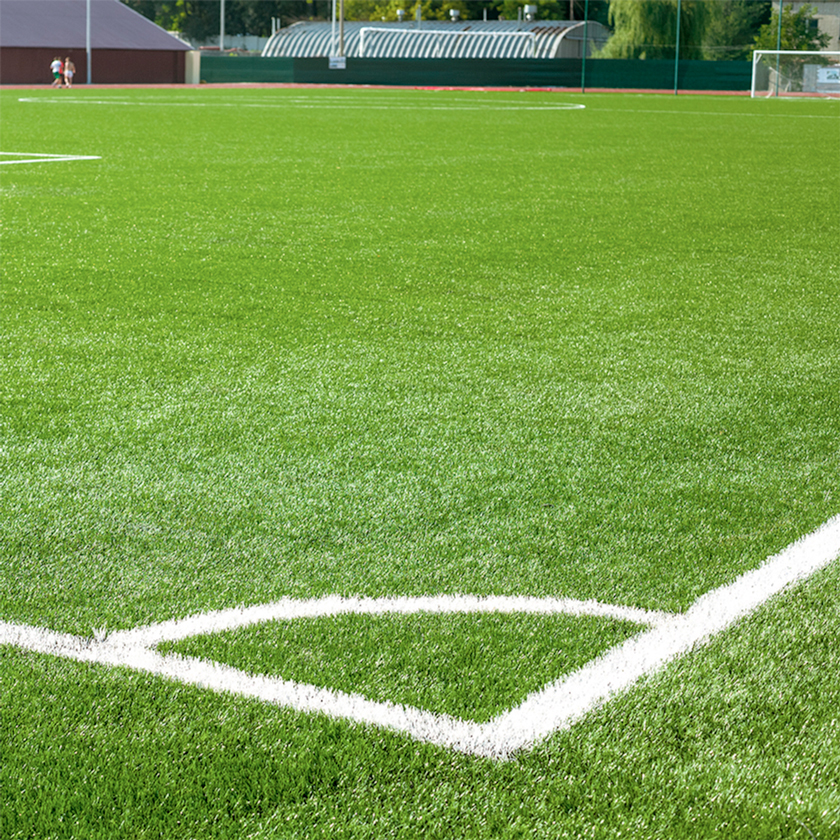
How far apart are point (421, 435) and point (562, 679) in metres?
1.39

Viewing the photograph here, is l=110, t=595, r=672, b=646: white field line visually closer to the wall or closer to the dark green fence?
the dark green fence

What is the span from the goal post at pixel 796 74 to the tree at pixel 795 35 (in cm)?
706

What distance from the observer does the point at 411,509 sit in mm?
2691

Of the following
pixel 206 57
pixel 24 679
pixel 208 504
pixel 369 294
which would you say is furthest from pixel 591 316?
pixel 206 57

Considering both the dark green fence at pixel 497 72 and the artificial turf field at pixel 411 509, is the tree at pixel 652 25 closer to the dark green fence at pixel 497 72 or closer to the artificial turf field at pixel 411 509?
the dark green fence at pixel 497 72

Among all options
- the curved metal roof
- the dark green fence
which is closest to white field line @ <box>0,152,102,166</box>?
the dark green fence

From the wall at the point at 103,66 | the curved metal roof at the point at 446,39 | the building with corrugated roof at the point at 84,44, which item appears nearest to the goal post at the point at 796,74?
the curved metal roof at the point at 446,39

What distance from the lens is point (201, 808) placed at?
158 centimetres

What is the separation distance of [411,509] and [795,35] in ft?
148

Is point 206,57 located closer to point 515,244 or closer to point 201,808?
point 515,244

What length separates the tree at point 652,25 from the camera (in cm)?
4066

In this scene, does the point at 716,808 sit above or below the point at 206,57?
below

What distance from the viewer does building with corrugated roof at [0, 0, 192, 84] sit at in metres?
42.7

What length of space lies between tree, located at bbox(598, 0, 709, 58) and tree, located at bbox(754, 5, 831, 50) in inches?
92.8
